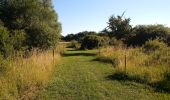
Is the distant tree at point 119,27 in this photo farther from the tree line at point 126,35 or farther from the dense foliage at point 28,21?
the dense foliage at point 28,21

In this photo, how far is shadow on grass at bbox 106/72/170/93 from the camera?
11.0 m

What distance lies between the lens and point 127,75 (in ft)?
44.7

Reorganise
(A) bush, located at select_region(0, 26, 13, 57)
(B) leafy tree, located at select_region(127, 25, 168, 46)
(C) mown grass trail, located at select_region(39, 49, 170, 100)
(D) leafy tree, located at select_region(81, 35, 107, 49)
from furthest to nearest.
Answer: (D) leafy tree, located at select_region(81, 35, 107, 49), (B) leafy tree, located at select_region(127, 25, 168, 46), (A) bush, located at select_region(0, 26, 13, 57), (C) mown grass trail, located at select_region(39, 49, 170, 100)

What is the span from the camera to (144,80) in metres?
12.5

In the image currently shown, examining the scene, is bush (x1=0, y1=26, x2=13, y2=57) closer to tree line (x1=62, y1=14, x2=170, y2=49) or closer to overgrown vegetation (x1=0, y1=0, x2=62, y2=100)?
overgrown vegetation (x1=0, y1=0, x2=62, y2=100)

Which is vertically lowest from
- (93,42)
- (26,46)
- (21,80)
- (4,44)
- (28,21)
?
(21,80)

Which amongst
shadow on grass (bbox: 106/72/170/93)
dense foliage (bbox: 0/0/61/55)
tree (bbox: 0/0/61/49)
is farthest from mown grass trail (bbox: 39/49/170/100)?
tree (bbox: 0/0/61/49)

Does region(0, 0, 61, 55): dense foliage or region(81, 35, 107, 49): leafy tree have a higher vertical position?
region(0, 0, 61, 55): dense foliage

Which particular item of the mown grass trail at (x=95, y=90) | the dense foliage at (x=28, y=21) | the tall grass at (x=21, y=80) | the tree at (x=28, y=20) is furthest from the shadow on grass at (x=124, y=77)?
the tree at (x=28, y=20)

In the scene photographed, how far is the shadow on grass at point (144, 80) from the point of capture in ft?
36.0

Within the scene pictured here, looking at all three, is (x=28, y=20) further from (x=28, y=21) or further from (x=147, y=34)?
(x=147, y=34)

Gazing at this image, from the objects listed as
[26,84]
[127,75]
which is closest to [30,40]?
[127,75]

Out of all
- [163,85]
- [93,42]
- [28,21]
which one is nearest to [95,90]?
[163,85]

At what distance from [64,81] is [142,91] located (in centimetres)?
332
